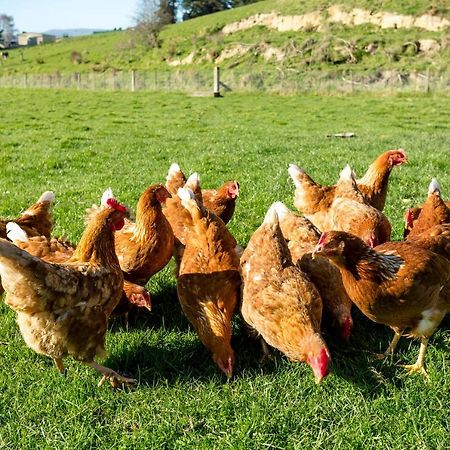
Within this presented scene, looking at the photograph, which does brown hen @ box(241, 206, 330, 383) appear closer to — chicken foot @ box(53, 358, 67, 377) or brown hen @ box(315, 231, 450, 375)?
brown hen @ box(315, 231, 450, 375)

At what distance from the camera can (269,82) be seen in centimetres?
2862

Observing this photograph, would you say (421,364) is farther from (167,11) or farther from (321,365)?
(167,11)

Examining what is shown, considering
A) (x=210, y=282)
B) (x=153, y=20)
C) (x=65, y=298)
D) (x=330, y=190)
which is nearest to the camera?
(x=65, y=298)

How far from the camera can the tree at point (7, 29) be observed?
95188mm

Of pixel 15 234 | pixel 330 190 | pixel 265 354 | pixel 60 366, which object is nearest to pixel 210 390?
pixel 265 354

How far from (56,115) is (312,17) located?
32821 millimetres

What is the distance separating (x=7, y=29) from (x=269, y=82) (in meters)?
90.4

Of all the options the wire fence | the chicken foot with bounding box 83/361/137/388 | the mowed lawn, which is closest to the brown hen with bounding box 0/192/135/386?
the chicken foot with bounding box 83/361/137/388

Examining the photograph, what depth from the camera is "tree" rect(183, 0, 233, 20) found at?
7169cm

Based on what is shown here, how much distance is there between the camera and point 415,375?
3311mm

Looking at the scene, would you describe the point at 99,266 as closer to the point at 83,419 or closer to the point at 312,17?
the point at 83,419

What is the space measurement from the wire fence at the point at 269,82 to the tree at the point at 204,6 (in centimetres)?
4179

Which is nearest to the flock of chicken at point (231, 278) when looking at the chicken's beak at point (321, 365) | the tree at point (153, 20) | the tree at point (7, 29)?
the chicken's beak at point (321, 365)

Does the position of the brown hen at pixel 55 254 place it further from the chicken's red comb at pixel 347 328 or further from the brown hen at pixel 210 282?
the chicken's red comb at pixel 347 328
